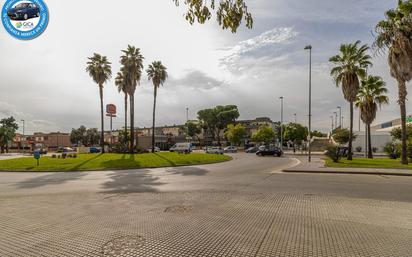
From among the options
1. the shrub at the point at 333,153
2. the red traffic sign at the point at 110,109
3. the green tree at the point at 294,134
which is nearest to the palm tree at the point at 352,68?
the shrub at the point at 333,153

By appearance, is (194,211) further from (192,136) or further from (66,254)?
(192,136)

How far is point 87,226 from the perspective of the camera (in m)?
6.90

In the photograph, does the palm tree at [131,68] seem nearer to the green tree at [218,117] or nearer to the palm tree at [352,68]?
the palm tree at [352,68]

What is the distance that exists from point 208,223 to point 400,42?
2479cm

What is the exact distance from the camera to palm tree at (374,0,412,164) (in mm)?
23480

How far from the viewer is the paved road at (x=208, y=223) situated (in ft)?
17.6

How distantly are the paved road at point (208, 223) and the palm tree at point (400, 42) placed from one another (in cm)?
1711

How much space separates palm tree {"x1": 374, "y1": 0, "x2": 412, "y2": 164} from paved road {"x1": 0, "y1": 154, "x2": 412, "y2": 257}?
1711 centimetres

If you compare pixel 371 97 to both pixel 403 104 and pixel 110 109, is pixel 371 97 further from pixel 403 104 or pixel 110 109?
pixel 110 109

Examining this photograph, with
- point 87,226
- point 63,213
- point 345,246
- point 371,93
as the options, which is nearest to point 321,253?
point 345,246

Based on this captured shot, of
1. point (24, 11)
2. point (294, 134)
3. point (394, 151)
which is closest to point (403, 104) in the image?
point (394, 151)

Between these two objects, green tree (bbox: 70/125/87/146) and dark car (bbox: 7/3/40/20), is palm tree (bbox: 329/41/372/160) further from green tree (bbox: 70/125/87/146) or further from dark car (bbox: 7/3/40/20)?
green tree (bbox: 70/125/87/146)

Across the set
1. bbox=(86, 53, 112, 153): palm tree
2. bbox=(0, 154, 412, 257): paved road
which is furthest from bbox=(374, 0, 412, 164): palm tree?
bbox=(86, 53, 112, 153): palm tree

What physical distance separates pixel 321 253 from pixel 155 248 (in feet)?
9.81
